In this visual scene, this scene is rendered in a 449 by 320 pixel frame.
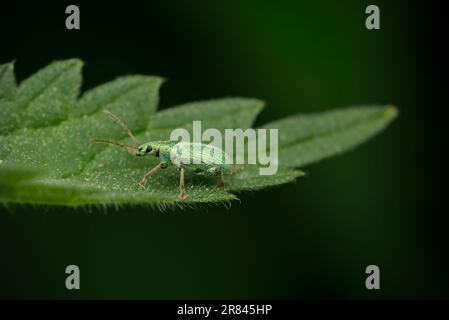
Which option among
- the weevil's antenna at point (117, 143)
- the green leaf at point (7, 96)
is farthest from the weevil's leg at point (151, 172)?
the green leaf at point (7, 96)

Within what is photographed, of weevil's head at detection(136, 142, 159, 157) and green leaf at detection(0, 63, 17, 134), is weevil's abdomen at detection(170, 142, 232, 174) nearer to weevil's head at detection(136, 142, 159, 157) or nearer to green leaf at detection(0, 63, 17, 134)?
weevil's head at detection(136, 142, 159, 157)

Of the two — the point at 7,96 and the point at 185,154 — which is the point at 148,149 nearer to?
the point at 185,154

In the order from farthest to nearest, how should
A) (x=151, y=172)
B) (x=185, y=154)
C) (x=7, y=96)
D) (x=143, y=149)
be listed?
(x=185, y=154)
(x=143, y=149)
(x=151, y=172)
(x=7, y=96)

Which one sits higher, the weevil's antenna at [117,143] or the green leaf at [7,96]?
the green leaf at [7,96]

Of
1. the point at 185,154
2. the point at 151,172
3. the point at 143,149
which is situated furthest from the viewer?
the point at 185,154

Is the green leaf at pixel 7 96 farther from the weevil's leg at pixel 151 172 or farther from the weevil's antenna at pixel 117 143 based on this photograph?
the weevil's leg at pixel 151 172

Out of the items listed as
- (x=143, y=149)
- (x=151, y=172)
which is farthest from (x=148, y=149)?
(x=151, y=172)

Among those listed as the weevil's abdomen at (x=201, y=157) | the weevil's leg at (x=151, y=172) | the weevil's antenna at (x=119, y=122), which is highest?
the weevil's antenna at (x=119, y=122)
